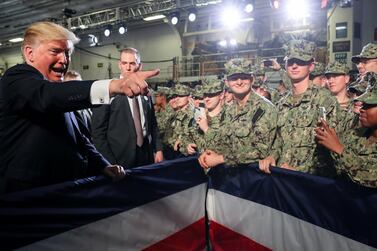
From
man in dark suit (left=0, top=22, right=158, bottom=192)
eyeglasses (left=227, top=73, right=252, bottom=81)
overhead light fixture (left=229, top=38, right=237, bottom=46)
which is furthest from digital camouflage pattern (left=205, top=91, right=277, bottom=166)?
overhead light fixture (left=229, top=38, right=237, bottom=46)

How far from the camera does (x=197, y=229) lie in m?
2.21

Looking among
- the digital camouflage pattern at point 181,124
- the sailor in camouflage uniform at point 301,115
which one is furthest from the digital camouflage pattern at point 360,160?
the digital camouflage pattern at point 181,124

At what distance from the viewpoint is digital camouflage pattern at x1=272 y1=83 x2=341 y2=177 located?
2.56m

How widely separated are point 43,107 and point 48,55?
34 centimetres

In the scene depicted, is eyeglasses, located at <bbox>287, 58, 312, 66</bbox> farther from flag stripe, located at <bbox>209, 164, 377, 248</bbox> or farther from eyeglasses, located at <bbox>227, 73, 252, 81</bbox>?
flag stripe, located at <bbox>209, 164, 377, 248</bbox>

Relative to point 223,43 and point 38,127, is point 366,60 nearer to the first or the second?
point 38,127

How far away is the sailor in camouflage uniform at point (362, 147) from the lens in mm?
1484

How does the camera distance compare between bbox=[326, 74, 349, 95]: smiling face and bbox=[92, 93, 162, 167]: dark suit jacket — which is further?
bbox=[326, 74, 349, 95]: smiling face

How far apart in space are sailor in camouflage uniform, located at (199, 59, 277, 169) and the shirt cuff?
3.57 feet

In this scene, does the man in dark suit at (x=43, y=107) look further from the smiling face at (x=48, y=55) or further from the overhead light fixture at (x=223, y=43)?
the overhead light fixture at (x=223, y=43)

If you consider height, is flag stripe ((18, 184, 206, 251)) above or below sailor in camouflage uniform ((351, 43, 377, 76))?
below

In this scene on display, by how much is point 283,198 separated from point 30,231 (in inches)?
51.3

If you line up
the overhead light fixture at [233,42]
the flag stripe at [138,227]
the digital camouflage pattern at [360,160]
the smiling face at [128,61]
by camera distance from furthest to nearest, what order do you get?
the overhead light fixture at [233,42]
the smiling face at [128,61]
the flag stripe at [138,227]
the digital camouflage pattern at [360,160]

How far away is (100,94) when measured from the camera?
4.14 ft
